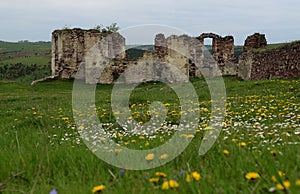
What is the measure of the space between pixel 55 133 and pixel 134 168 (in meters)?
3.65

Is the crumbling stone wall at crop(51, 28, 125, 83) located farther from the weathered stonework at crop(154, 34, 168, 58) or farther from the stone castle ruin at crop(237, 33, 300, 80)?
the stone castle ruin at crop(237, 33, 300, 80)

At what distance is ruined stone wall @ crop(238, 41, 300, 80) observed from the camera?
67.3 ft

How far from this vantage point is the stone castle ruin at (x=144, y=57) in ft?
117

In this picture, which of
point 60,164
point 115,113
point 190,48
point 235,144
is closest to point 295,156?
point 235,144

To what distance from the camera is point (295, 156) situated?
3.32 m

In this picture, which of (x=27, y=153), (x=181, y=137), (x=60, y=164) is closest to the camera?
(x=60, y=164)

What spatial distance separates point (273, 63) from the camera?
22.9m

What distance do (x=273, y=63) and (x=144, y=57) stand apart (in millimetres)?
16195

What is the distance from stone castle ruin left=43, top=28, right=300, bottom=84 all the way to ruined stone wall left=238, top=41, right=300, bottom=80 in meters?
5.95

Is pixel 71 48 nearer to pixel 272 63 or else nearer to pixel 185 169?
pixel 272 63

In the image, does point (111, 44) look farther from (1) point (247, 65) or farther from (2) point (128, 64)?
(1) point (247, 65)

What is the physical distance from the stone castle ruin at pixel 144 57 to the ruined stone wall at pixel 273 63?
234 inches

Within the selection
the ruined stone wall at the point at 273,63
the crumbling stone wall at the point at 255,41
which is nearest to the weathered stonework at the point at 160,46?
the crumbling stone wall at the point at 255,41

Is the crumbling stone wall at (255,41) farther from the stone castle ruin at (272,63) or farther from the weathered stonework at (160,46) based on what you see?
the weathered stonework at (160,46)
